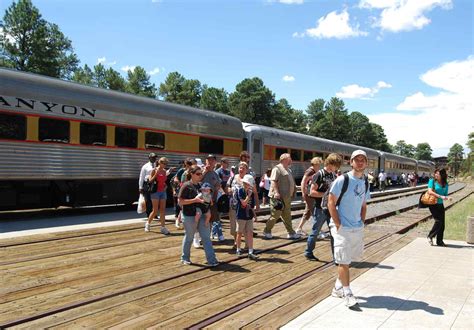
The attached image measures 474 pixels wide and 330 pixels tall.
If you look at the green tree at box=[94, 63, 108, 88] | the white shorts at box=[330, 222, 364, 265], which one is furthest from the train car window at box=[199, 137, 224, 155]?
the green tree at box=[94, 63, 108, 88]

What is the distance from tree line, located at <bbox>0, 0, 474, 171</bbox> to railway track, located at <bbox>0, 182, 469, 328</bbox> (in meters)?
47.2

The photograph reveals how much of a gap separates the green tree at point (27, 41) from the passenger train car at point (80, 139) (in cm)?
4009

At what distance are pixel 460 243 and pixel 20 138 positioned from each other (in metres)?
11.1

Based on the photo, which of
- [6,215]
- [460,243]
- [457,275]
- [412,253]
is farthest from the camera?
[6,215]

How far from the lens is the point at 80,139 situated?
41.1ft

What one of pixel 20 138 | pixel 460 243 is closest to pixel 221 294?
pixel 460 243

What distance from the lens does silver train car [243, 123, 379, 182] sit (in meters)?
21.5

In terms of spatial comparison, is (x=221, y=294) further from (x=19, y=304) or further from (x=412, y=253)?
(x=412, y=253)

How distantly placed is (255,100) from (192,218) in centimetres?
7733

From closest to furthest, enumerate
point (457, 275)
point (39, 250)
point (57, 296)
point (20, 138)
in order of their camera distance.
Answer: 1. point (57, 296)
2. point (457, 275)
3. point (39, 250)
4. point (20, 138)

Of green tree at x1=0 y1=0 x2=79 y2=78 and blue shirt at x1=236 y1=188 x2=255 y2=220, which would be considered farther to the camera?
green tree at x1=0 y1=0 x2=79 y2=78

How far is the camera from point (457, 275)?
673 cm

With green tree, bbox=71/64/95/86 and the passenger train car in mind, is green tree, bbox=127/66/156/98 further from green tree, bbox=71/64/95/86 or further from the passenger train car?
the passenger train car

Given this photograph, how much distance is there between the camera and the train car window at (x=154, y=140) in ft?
48.0
